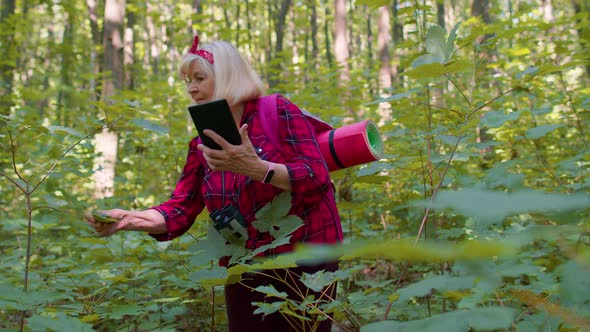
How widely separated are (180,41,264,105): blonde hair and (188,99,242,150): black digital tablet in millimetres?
422

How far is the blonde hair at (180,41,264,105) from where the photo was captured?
6.93ft

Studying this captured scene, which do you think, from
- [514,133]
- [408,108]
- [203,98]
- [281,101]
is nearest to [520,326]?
[281,101]

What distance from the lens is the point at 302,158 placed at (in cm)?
190

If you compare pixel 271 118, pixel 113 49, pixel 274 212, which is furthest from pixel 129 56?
pixel 274 212

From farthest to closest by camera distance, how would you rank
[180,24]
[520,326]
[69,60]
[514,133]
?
[69,60] → [180,24] → [514,133] → [520,326]

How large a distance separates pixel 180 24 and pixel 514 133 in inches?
263

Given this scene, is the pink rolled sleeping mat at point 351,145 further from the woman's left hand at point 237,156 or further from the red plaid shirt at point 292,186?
the woman's left hand at point 237,156

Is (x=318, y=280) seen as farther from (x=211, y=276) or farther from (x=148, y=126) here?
(x=148, y=126)

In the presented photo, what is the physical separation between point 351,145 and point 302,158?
210mm

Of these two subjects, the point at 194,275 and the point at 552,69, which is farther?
the point at 552,69

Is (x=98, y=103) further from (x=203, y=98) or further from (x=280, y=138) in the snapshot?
(x=280, y=138)

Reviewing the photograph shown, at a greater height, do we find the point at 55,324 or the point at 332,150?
the point at 332,150

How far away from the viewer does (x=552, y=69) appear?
5.56 ft

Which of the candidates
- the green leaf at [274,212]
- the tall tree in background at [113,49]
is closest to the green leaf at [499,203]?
the green leaf at [274,212]
